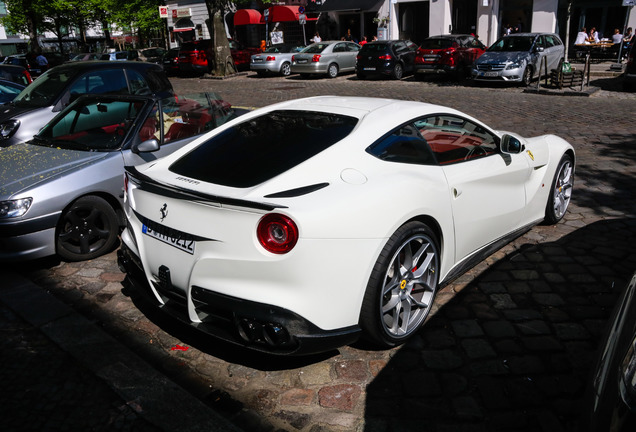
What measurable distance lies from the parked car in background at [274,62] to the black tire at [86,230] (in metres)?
20.1

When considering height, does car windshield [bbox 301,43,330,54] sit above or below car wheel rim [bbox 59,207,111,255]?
above

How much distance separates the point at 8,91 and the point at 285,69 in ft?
50.8

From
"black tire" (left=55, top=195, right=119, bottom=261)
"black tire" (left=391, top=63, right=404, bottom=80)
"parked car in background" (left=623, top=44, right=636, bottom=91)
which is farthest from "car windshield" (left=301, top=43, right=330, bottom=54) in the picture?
"black tire" (left=55, top=195, right=119, bottom=261)

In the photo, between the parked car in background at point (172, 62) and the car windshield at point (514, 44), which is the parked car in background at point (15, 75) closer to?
the car windshield at point (514, 44)

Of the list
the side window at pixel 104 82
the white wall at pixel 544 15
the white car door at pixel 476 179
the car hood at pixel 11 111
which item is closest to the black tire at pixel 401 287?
the white car door at pixel 476 179

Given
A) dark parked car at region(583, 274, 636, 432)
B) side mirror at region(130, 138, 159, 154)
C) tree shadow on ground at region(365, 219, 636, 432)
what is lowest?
tree shadow on ground at region(365, 219, 636, 432)

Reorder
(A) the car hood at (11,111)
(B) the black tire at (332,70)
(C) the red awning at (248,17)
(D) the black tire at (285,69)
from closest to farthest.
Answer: (A) the car hood at (11,111)
(B) the black tire at (332,70)
(D) the black tire at (285,69)
(C) the red awning at (248,17)

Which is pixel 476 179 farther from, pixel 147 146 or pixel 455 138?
pixel 147 146

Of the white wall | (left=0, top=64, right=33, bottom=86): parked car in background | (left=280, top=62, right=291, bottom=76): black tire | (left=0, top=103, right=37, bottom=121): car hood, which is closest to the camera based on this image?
(left=0, top=103, right=37, bottom=121): car hood

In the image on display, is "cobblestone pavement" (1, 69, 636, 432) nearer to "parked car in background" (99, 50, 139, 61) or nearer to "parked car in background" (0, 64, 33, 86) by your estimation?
"parked car in background" (0, 64, 33, 86)

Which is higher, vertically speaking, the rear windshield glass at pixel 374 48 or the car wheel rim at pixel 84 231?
the rear windshield glass at pixel 374 48

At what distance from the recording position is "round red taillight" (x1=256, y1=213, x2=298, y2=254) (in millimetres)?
2803

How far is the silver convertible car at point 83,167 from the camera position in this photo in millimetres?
4496

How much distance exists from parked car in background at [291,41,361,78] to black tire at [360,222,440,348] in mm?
19439
